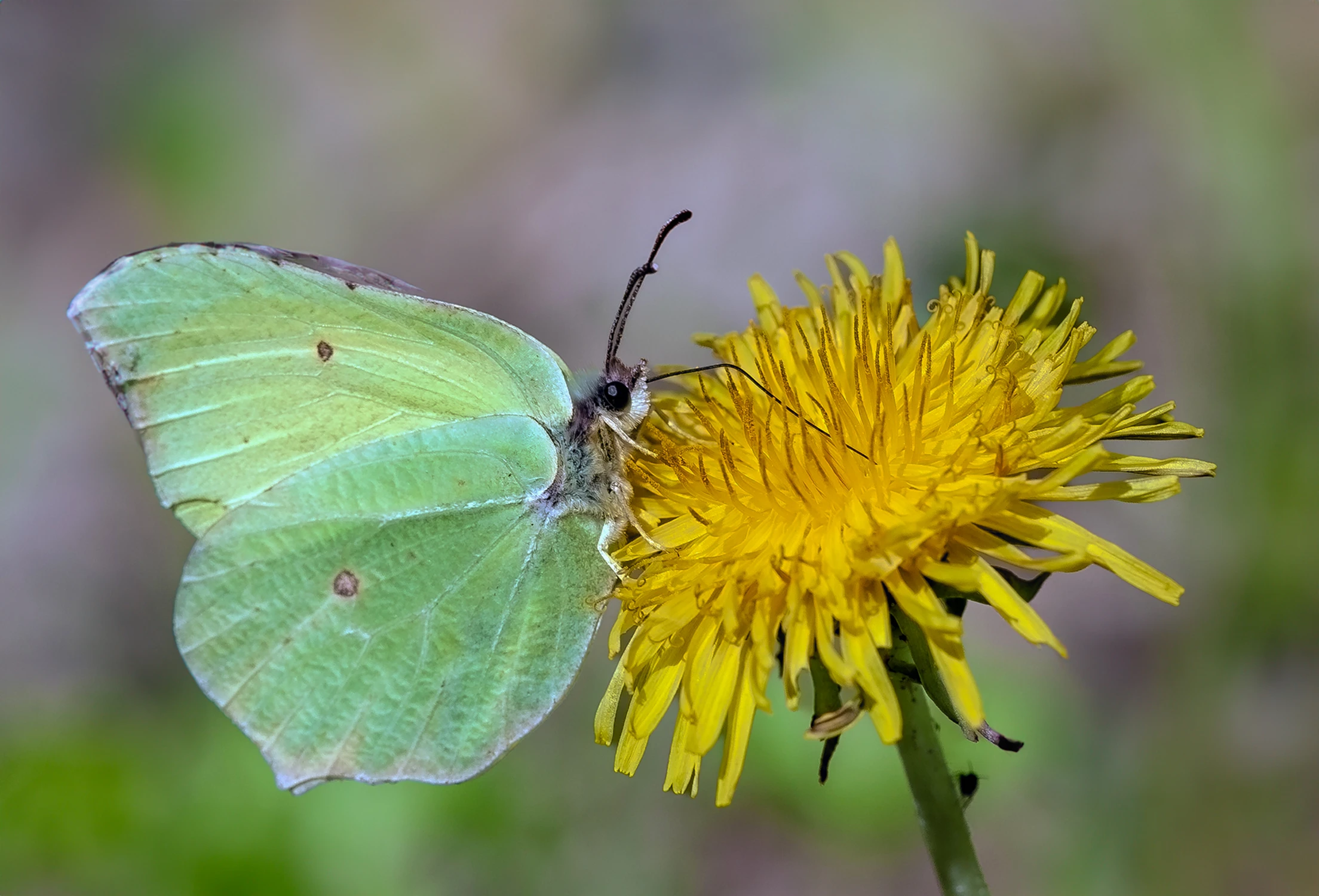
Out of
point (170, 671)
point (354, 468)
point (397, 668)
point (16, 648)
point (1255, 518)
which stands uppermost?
point (1255, 518)

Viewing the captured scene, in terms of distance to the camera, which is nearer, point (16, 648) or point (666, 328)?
point (16, 648)

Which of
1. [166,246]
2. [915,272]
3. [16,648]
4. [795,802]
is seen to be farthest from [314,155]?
[795,802]

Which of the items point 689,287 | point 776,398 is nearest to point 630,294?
point 776,398

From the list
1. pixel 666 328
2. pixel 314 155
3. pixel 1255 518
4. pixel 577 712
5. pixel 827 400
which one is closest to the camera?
pixel 827 400

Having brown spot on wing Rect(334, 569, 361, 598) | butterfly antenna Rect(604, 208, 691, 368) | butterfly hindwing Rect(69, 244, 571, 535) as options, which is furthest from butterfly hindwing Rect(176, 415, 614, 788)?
butterfly antenna Rect(604, 208, 691, 368)

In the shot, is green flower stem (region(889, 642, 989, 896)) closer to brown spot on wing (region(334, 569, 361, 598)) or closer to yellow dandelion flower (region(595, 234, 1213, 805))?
yellow dandelion flower (region(595, 234, 1213, 805))

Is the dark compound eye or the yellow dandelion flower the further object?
the dark compound eye

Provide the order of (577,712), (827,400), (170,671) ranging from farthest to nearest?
(170,671), (577,712), (827,400)

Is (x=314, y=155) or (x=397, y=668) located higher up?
(x=314, y=155)

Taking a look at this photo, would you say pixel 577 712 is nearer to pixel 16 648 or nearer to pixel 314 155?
pixel 16 648
